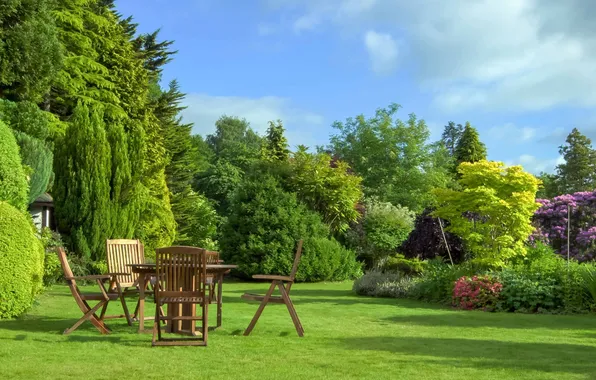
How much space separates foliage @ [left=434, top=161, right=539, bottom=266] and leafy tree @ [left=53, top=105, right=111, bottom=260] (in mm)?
10310

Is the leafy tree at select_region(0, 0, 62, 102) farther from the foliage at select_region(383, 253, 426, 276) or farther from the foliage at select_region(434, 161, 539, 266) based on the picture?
the foliage at select_region(434, 161, 539, 266)

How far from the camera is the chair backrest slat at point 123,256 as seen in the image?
9.44 metres

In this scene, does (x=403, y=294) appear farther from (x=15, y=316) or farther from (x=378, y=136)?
(x=378, y=136)

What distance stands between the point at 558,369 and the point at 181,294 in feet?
13.4

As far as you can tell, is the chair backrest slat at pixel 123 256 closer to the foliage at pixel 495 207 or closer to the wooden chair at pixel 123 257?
the wooden chair at pixel 123 257

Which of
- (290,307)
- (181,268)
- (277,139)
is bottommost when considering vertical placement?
(290,307)

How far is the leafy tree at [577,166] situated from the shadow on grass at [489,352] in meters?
46.9

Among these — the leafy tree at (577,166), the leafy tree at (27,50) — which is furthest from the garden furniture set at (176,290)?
the leafy tree at (577,166)

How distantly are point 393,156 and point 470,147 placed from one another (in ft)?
16.7

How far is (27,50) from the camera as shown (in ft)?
64.5

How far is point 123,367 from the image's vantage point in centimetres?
610

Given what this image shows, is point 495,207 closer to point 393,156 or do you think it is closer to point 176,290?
point 176,290

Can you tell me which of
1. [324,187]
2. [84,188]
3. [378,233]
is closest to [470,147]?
[378,233]

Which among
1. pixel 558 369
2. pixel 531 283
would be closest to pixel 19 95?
pixel 531 283
